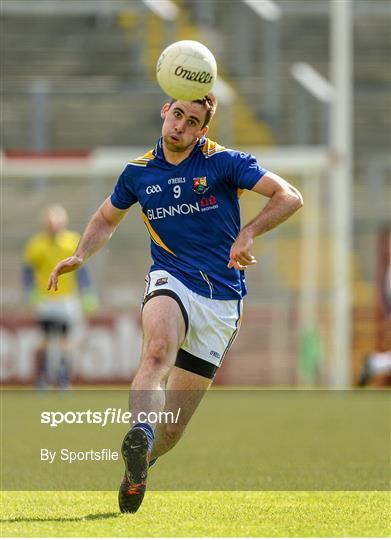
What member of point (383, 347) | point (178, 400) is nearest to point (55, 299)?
point (383, 347)

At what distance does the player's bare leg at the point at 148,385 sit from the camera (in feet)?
21.7

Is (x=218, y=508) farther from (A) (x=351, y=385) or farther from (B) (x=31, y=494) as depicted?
(A) (x=351, y=385)

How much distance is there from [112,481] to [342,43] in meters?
13.4

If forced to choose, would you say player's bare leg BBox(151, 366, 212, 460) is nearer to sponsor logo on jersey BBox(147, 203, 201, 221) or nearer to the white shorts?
the white shorts

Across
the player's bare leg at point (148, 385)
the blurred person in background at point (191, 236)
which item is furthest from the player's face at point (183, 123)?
the player's bare leg at point (148, 385)

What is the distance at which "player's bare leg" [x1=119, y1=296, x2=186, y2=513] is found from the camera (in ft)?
21.7

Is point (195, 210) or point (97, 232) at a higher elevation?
point (195, 210)

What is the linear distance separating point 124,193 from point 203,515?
5.94 ft

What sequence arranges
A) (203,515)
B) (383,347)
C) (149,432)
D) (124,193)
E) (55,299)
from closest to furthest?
(149,432)
(203,515)
(124,193)
(55,299)
(383,347)

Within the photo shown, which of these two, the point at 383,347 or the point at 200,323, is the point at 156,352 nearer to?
the point at 200,323

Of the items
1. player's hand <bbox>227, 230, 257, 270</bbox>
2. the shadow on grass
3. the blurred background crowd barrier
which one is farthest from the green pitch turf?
the blurred background crowd barrier

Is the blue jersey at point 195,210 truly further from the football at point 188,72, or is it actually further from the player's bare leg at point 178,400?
the player's bare leg at point 178,400

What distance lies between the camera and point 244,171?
23.8 ft

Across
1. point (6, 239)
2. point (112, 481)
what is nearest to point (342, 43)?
point (6, 239)
